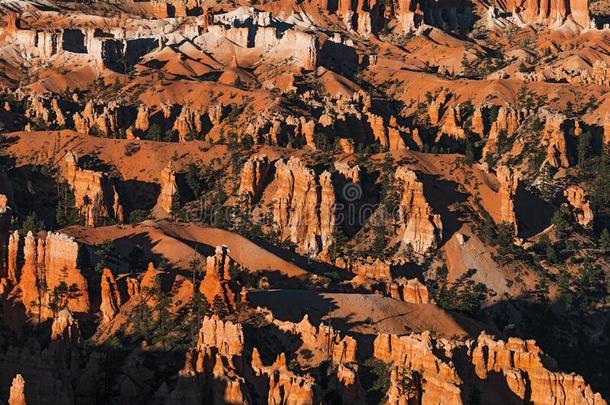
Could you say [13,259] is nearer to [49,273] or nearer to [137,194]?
[49,273]

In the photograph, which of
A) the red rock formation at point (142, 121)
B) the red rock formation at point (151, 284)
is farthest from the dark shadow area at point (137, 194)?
the red rock formation at point (151, 284)

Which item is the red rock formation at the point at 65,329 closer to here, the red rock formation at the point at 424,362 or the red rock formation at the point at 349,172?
the red rock formation at the point at 424,362

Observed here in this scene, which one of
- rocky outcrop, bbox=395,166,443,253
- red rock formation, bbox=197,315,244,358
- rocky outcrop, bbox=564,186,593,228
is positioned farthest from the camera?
rocky outcrop, bbox=564,186,593,228

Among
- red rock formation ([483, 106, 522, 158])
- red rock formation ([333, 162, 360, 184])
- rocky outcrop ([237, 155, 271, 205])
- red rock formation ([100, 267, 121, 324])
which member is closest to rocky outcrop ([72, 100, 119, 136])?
rocky outcrop ([237, 155, 271, 205])

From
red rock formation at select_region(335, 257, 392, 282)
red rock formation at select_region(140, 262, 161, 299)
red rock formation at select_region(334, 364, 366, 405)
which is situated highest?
red rock formation at select_region(140, 262, 161, 299)

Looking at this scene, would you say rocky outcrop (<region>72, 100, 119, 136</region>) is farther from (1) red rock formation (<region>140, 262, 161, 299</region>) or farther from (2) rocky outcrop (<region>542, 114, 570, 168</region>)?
(1) red rock formation (<region>140, 262, 161, 299</region>)

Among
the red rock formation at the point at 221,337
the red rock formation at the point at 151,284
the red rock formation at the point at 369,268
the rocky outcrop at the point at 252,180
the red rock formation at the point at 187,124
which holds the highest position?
the red rock formation at the point at 187,124

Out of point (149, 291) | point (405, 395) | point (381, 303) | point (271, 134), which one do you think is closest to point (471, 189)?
point (271, 134)
